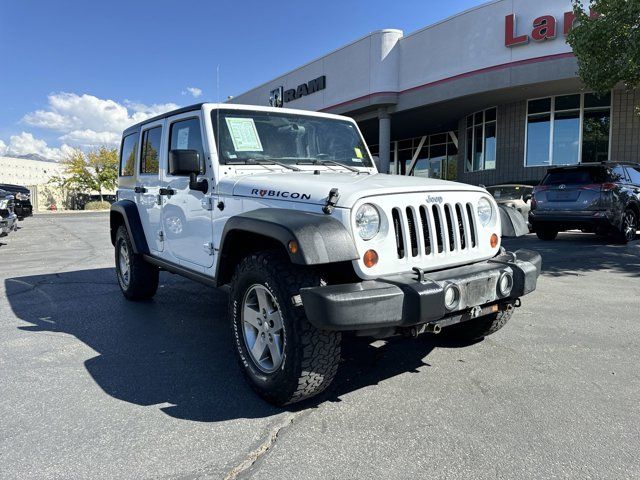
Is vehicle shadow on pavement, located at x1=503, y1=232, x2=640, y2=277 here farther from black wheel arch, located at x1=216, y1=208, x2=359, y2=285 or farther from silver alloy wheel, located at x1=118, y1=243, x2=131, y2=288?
silver alloy wheel, located at x1=118, y1=243, x2=131, y2=288

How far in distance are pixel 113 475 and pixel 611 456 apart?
7.98 ft

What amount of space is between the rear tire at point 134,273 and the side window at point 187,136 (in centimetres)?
148

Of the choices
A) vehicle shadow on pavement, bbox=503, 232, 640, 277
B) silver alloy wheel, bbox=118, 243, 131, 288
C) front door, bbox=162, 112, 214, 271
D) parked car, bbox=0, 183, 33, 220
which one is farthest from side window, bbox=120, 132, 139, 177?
parked car, bbox=0, 183, 33, 220

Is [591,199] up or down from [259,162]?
down

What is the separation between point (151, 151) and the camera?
5113 millimetres

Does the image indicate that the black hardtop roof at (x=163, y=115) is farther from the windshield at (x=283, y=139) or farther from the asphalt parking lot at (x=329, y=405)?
the asphalt parking lot at (x=329, y=405)

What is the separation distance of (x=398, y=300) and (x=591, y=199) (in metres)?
8.54

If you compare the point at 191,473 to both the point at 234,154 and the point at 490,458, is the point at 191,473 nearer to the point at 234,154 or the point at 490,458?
the point at 490,458

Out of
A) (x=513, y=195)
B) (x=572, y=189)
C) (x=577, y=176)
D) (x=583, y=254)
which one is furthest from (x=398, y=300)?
(x=513, y=195)

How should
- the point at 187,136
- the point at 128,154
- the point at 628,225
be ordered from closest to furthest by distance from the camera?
the point at 187,136 < the point at 128,154 < the point at 628,225

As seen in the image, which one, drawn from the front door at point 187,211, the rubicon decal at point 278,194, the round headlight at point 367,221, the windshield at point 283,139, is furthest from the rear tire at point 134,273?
the round headlight at point 367,221

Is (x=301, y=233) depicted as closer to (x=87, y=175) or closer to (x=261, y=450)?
(x=261, y=450)

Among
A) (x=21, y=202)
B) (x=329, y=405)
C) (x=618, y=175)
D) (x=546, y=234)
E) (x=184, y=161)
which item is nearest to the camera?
(x=329, y=405)

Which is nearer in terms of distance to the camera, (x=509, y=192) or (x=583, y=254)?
(x=583, y=254)
